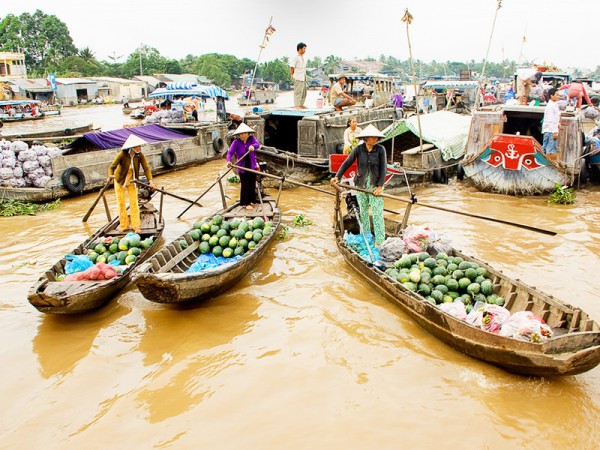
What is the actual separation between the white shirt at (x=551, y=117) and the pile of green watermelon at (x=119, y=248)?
7817mm

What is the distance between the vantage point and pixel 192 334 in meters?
5.11

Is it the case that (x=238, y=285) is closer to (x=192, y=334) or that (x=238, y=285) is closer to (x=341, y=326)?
(x=192, y=334)

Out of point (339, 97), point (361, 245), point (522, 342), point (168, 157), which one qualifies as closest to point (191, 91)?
point (168, 157)

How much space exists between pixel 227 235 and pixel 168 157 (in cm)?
790

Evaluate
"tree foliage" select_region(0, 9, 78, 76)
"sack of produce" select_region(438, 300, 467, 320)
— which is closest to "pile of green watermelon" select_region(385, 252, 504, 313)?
"sack of produce" select_region(438, 300, 467, 320)

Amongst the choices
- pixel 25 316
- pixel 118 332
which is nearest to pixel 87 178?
pixel 25 316

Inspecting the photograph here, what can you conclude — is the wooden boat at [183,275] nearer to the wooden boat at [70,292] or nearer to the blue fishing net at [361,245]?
the wooden boat at [70,292]

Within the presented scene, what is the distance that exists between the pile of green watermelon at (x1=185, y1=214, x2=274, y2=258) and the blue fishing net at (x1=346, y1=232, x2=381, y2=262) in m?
1.18

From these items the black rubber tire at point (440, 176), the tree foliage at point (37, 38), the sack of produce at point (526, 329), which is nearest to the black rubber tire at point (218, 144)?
the black rubber tire at point (440, 176)

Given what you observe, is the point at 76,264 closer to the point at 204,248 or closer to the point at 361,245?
the point at 204,248

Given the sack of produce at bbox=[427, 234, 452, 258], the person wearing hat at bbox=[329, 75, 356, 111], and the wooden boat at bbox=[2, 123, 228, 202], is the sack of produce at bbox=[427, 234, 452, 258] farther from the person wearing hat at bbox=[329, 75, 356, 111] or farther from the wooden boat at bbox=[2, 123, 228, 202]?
the wooden boat at bbox=[2, 123, 228, 202]

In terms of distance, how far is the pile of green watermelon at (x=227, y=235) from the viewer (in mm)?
Answer: 6340

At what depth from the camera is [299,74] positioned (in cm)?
1175

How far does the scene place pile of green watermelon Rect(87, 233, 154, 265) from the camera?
6.06 metres
